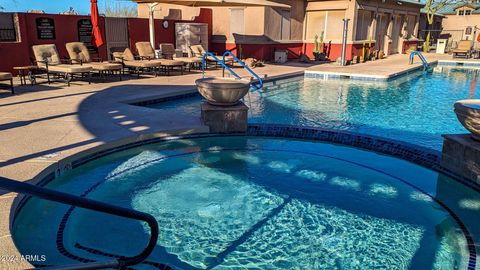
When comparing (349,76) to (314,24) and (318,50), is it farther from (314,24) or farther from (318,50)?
(314,24)

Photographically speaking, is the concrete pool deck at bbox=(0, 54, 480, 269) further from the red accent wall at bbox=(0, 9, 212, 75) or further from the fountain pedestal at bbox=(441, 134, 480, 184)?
the fountain pedestal at bbox=(441, 134, 480, 184)

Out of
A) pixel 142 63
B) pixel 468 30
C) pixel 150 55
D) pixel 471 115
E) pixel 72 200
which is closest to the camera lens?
pixel 72 200

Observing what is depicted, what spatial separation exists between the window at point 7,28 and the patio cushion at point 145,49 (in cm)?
395

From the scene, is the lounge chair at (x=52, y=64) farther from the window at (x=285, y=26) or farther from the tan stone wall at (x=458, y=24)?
the tan stone wall at (x=458, y=24)

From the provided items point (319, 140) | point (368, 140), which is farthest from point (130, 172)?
point (368, 140)

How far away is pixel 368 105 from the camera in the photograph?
408 inches

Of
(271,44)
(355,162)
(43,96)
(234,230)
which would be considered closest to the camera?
(234,230)

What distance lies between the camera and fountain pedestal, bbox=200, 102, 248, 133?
679cm

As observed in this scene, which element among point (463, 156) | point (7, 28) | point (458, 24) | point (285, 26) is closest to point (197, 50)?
point (285, 26)

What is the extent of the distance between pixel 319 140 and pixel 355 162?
1.07 metres

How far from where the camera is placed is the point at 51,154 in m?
5.07

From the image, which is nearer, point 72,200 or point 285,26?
point 72,200

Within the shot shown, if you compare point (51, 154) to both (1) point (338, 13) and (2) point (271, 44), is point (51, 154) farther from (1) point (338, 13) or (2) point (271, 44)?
(1) point (338, 13)

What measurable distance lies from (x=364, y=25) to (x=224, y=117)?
18.2 meters
